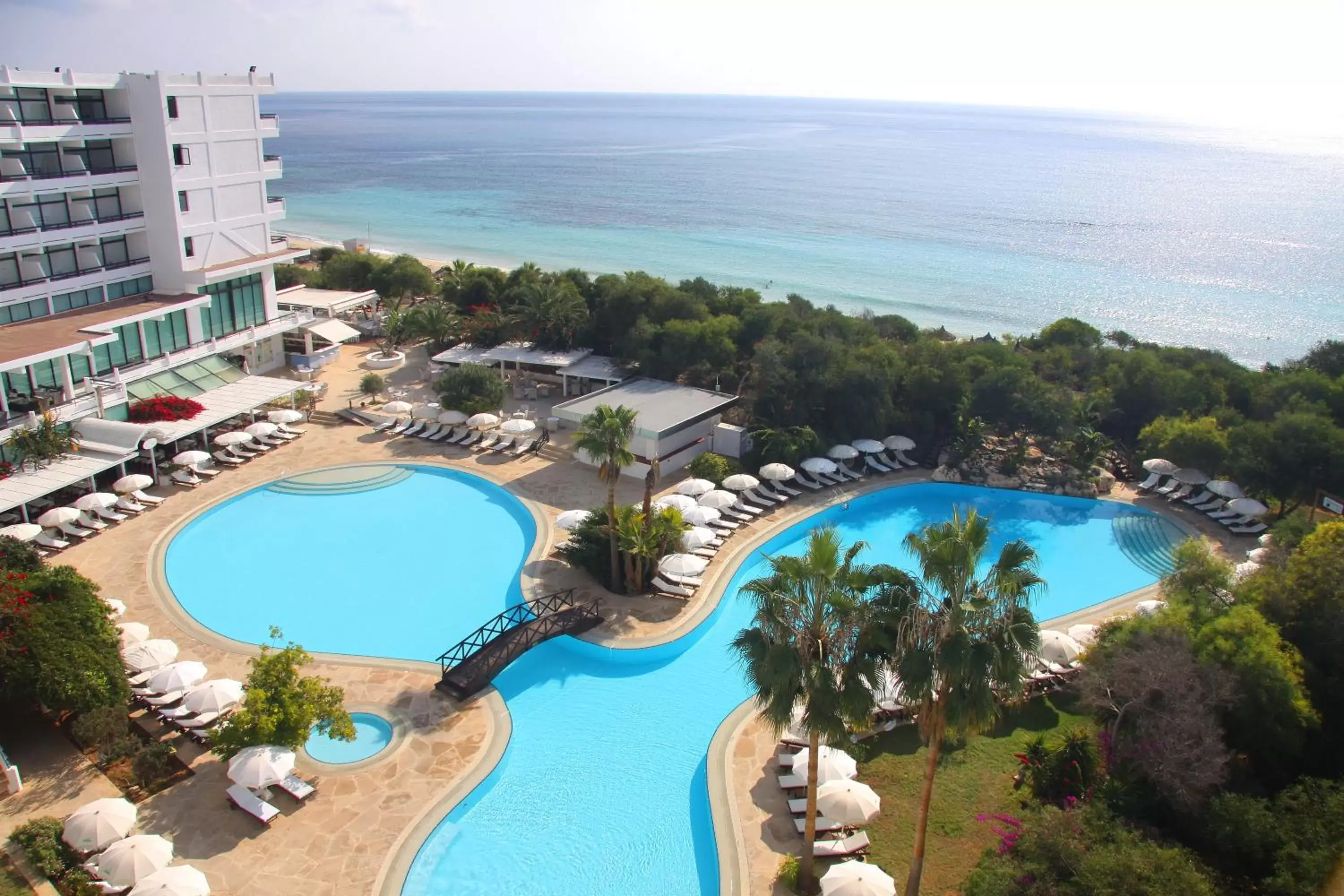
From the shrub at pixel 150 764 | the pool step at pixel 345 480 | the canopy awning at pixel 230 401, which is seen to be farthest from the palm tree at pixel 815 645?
the canopy awning at pixel 230 401

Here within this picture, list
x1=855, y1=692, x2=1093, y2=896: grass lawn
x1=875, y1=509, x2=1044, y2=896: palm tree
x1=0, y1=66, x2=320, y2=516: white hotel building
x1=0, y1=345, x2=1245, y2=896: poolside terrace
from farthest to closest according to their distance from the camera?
x1=0, y1=66, x2=320, y2=516: white hotel building, x1=855, y1=692, x2=1093, y2=896: grass lawn, x1=0, y1=345, x2=1245, y2=896: poolside terrace, x1=875, y1=509, x2=1044, y2=896: palm tree

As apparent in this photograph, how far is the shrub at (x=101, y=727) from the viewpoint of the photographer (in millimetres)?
16969

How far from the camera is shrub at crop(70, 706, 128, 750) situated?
17.0 meters

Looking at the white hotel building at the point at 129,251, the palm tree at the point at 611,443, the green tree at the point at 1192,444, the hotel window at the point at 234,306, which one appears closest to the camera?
the palm tree at the point at 611,443

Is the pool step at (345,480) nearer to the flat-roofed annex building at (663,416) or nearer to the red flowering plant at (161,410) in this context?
the red flowering plant at (161,410)

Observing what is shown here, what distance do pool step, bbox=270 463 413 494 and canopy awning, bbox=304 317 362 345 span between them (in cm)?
1166

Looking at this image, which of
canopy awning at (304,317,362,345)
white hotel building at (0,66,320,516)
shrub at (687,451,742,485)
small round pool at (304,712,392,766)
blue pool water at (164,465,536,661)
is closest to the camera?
small round pool at (304,712,392,766)

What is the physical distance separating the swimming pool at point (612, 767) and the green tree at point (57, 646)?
7.52m

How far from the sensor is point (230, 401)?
109ft

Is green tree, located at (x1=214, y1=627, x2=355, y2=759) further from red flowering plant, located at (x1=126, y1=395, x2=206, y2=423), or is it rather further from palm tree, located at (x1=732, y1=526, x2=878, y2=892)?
red flowering plant, located at (x1=126, y1=395, x2=206, y2=423)

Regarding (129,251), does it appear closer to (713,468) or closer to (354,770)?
(713,468)

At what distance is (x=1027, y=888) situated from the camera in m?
13.2

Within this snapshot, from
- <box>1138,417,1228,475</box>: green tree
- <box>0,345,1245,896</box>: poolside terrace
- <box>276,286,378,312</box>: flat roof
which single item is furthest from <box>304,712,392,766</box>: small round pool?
Answer: <box>276,286,378,312</box>: flat roof

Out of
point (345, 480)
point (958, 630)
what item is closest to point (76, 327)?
point (345, 480)
